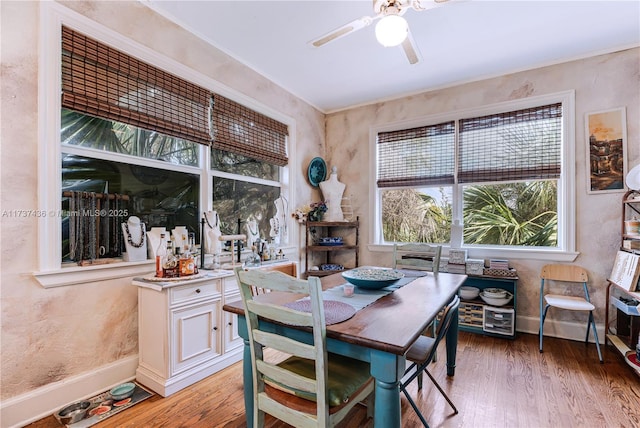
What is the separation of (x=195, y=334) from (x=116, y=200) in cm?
113

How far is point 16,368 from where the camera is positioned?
1.69m

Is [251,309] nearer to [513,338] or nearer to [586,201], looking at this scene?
[513,338]

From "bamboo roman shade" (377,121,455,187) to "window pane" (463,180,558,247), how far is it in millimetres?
404

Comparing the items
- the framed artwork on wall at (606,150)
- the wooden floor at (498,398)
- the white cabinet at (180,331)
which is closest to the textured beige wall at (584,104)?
the framed artwork on wall at (606,150)

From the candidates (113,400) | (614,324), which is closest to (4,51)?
(113,400)

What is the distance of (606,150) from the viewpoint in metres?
2.85

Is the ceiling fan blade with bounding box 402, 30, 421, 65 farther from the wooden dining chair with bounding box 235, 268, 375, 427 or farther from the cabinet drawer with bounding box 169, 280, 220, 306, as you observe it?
the cabinet drawer with bounding box 169, 280, 220, 306

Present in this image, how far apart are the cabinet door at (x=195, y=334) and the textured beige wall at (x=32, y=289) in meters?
0.43

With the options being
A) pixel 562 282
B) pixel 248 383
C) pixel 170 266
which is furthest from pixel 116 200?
pixel 562 282

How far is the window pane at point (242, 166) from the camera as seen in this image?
293 cm

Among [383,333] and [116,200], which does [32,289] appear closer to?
[116,200]

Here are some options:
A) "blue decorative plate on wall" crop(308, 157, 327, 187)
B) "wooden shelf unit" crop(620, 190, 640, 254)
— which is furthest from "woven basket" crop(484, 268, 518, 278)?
"blue decorative plate on wall" crop(308, 157, 327, 187)

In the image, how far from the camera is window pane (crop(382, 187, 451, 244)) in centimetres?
374

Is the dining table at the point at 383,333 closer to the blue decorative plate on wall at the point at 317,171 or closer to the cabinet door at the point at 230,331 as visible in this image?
the cabinet door at the point at 230,331
